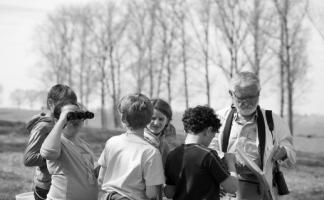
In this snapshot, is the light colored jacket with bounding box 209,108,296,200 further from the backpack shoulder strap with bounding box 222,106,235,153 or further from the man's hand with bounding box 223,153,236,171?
the man's hand with bounding box 223,153,236,171

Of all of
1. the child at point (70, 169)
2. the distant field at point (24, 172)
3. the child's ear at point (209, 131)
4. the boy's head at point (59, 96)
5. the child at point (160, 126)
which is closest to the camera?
the child's ear at point (209, 131)

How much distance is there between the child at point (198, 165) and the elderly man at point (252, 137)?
0.40m

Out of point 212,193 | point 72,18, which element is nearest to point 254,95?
point 212,193

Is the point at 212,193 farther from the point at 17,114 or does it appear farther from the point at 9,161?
the point at 17,114

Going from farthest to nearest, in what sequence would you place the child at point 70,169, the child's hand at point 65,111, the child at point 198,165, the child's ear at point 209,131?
the child at point 70,169 → the child's hand at point 65,111 → the child's ear at point 209,131 → the child at point 198,165

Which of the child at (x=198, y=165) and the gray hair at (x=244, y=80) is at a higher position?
the gray hair at (x=244, y=80)

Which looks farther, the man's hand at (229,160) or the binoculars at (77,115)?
the binoculars at (77,115)

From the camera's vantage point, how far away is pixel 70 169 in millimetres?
3797

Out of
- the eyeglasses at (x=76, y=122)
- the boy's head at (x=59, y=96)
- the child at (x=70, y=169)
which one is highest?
the boy's head at (x=59, y=96)

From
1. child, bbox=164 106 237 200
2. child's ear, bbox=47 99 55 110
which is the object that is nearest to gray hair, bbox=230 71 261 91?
child, bbox=164 106 237 200

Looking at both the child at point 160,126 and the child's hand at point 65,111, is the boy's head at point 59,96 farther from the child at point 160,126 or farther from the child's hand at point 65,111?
the child at point 160,126

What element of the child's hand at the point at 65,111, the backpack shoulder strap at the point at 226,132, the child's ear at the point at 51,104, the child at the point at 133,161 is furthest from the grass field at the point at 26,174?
the backpack shoulder strap at the point at 226,132

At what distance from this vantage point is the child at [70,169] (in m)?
3.75

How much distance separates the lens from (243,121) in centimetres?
395
